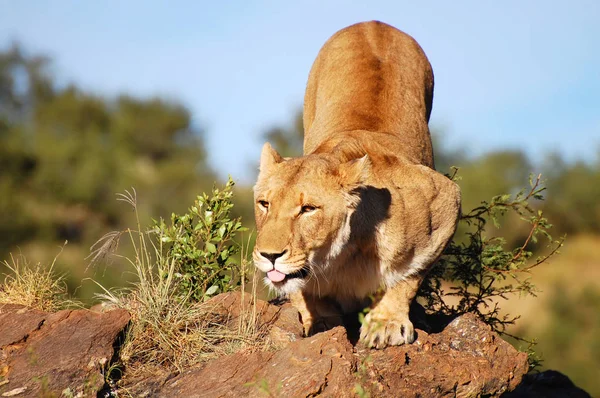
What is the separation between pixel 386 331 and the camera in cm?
589

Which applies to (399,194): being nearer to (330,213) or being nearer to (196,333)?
(330,213)

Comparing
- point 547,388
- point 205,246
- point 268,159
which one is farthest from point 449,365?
point 547,388

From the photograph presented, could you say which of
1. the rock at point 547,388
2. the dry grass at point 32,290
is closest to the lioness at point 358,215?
the dry grass at point 32,290

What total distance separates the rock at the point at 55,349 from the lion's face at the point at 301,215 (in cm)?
109

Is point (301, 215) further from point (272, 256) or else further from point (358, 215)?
point (358, 215)

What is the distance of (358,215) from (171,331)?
144 centimetres

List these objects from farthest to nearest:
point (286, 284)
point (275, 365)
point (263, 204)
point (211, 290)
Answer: point (211, 290) → point (263, 204) → point (286, 284) → point (275, 365)

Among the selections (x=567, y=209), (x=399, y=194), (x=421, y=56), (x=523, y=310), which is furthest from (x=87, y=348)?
(x=567, y=209)

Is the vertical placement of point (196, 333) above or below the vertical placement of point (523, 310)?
above

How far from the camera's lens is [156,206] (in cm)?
2686

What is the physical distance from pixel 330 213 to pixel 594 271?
24614 mm

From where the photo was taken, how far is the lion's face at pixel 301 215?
17.7 feet

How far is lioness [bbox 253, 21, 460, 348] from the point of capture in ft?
18.2

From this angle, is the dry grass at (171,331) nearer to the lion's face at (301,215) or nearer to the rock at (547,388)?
the lion's face at (301,215)
